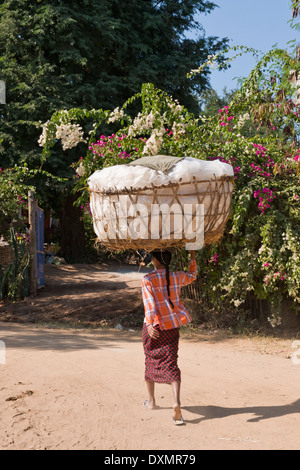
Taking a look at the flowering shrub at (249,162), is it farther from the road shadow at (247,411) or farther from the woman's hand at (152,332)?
the woman's hand at (152,332)

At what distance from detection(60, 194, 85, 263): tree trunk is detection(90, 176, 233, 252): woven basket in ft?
44.5

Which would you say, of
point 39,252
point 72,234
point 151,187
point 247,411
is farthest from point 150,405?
point 72,234

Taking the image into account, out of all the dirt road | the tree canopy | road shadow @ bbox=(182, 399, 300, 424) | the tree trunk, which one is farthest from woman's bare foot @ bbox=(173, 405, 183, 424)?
the tree trunk

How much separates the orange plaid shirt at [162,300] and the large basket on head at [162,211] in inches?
12.1

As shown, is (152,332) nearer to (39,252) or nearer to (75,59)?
(39,252)

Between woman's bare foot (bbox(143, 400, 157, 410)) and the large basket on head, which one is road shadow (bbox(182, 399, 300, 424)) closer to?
woman's bare foot (bbox(143, 400, 157, 410))

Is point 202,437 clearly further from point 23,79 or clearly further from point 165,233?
point 23,79

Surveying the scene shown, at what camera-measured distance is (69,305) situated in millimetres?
10672

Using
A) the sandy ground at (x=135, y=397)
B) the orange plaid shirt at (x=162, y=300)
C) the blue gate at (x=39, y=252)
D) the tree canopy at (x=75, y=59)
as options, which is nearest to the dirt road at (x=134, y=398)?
the sandy ground at (x=135, y=397)

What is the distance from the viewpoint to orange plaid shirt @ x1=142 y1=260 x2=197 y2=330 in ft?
14.6

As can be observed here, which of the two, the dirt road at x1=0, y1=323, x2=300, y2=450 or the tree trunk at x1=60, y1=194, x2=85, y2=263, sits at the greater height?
the tree trunk at x1=60, y1=194, x2=85, y2=263

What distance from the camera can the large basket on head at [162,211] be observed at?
13.5ft

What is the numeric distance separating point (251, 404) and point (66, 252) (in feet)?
44.8

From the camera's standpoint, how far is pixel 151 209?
4.13 m
